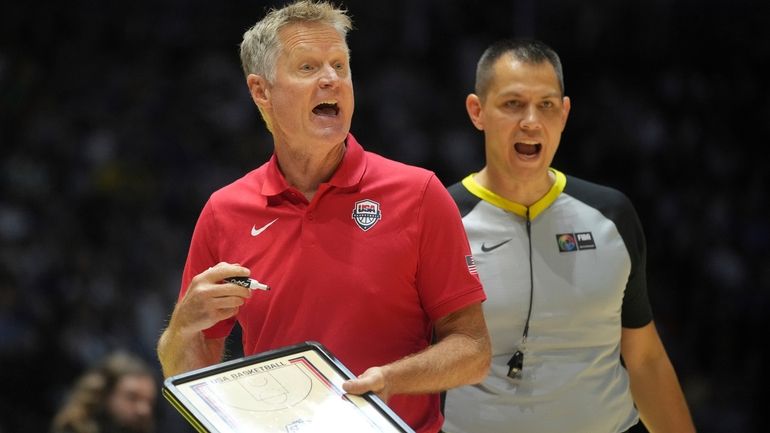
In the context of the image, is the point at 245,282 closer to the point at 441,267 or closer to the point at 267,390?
the point at 267,390

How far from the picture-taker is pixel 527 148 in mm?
3139

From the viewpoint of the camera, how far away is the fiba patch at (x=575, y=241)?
3.07 meters

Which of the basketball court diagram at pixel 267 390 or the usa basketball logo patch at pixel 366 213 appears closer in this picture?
the basketball court diagram at pixel 267 390

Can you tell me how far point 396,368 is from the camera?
2.04 meters

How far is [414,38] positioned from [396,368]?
20.6ft

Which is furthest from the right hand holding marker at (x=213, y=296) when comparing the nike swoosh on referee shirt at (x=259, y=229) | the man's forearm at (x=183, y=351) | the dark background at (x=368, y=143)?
the dark background at (x=368, y=143)

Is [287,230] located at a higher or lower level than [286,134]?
lower

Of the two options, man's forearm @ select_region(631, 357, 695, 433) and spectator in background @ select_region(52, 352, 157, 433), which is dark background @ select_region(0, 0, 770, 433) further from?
man's forearm @ select_region(631, 357, 695, 433)

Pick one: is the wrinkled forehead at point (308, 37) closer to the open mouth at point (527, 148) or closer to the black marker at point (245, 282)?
the black marker at point (245, 282)

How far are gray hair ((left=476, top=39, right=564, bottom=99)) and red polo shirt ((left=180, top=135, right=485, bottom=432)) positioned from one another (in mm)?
946

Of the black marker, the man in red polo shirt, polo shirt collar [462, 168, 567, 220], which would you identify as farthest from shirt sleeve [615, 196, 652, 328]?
the black marker

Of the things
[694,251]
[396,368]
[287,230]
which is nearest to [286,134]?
[287,230]

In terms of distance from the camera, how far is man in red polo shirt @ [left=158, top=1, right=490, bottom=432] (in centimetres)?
222

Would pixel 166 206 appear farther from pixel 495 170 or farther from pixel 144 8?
pixel 495 170
